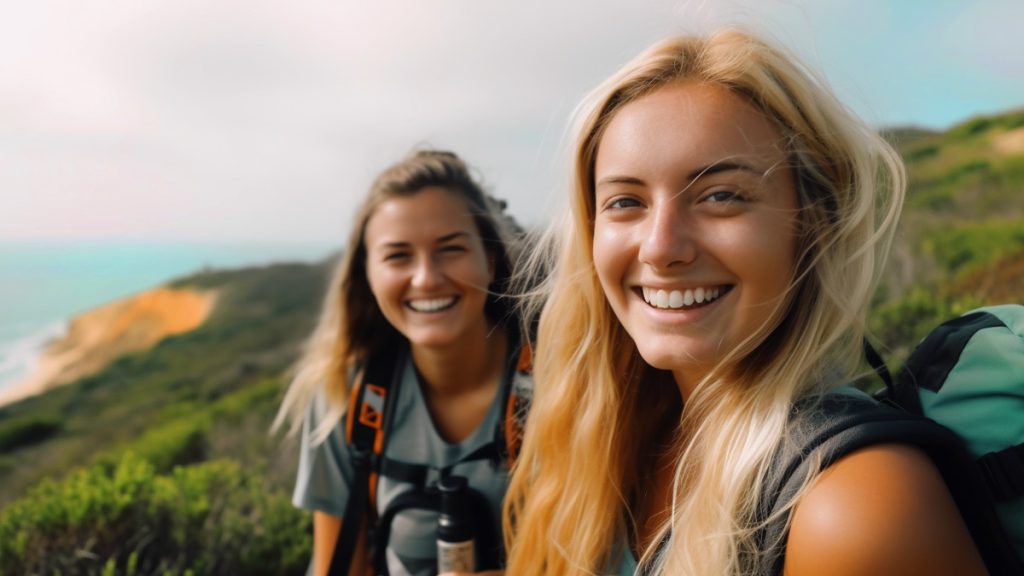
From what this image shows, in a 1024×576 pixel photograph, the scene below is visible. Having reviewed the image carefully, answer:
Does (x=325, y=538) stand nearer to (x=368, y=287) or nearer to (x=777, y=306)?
(x=368, y=287)

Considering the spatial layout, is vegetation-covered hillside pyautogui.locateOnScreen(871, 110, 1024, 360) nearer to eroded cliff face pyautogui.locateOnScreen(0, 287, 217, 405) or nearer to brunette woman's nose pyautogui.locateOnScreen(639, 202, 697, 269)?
brunette woman's nose pyautogui.locateOnScreen(639, 202, 697, 269)

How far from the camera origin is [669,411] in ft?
6.28

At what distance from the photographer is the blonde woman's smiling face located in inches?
54.8

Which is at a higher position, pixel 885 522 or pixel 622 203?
pixel 622 203

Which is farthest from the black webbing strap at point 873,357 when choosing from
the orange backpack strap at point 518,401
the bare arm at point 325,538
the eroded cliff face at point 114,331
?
the eroded cliff face at point 114,331

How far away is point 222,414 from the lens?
18.6 feet

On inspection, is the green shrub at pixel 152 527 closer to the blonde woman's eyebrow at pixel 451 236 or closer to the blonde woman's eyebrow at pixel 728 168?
the blonde woman's eyebrow at pixel 451 236

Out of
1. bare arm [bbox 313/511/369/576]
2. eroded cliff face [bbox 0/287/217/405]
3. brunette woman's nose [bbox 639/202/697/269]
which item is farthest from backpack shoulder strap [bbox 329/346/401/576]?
eroded cliff face [bbox 0/287/217/405]

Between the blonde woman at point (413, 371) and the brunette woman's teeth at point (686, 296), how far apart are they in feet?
3.32

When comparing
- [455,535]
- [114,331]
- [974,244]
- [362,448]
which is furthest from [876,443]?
[114,331]

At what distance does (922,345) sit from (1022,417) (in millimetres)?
282

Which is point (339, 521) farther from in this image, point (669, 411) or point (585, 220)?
point (585, 220)

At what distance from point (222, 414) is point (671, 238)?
4.95 meters

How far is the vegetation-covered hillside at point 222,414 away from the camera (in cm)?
334
